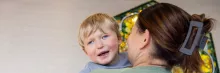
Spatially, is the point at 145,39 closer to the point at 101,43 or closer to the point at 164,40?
the point at 164,40

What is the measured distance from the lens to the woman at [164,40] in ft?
2.95

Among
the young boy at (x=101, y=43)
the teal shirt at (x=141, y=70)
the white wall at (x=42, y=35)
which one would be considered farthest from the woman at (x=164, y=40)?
the white wall at (x=42, y=35)

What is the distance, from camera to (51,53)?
2326 millimetres

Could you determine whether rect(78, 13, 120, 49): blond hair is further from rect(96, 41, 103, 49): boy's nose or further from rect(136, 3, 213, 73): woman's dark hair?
rect(136, 3, 213, 73): woman's dark hair

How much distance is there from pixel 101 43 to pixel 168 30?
43 cm

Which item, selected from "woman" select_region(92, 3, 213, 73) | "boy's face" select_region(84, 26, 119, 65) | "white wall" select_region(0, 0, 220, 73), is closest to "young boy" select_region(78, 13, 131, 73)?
"boy's face" select_region(84, 26, 119, 65)

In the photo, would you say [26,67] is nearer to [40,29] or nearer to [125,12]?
[40,29]

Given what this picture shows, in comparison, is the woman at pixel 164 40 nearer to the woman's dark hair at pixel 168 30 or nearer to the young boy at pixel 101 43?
the woman's dark hair at pixel 168 30

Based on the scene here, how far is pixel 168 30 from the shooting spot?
897 millimetres

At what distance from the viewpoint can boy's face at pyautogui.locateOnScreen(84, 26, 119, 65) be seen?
4.17ft

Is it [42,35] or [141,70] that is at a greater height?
[42,35]

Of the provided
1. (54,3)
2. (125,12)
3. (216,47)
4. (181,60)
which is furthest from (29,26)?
(181,60)

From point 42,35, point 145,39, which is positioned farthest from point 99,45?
point 42,35

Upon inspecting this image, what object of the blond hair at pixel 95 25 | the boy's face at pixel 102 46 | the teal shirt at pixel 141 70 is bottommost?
the teal shirt at pixel 141 70
